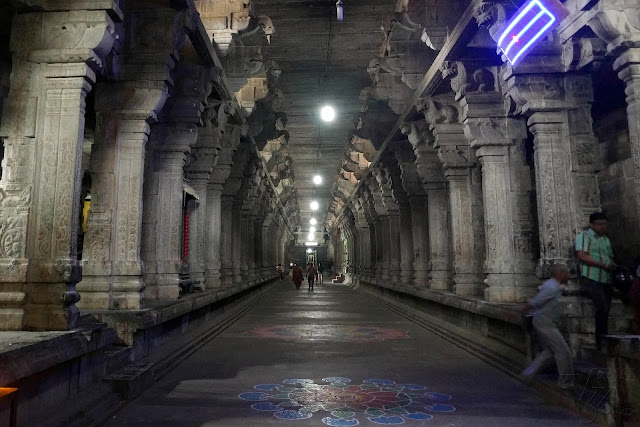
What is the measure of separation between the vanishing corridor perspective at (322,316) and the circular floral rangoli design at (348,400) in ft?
0.10

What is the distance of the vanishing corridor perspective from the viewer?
3.73 metres

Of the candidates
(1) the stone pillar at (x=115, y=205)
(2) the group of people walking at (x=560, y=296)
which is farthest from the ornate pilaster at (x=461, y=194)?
(1) the stone pillar at (x=115, y=205)

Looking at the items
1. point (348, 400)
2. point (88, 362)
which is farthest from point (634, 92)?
point (88, 362)

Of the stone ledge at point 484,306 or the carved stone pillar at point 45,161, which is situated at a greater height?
the carved stone pillar at point 45,161

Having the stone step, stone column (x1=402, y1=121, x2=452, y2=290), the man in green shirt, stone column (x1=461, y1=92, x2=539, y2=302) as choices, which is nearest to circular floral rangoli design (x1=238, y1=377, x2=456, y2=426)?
the stone step

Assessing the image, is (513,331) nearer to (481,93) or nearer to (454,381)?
(454,381)

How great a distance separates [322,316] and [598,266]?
6792mm

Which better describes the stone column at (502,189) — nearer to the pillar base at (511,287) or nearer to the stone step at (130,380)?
the pillar base at (511,287)

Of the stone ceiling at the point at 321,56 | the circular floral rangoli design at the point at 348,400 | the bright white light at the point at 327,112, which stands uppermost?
the stone ceiling at the point at 321,56

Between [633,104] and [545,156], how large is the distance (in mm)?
1332

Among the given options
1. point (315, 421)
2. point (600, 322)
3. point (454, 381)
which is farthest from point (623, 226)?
point (315, 421)

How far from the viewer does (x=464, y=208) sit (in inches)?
339

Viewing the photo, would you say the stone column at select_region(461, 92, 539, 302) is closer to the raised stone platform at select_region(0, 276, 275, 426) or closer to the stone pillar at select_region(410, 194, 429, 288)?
the raised stone platform at select_region(0, 276, 275, 426)

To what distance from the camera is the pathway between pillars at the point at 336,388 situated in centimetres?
354
